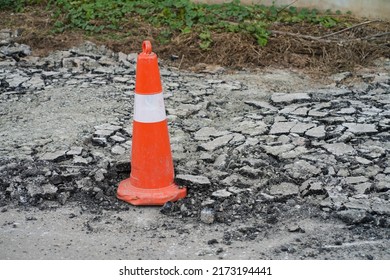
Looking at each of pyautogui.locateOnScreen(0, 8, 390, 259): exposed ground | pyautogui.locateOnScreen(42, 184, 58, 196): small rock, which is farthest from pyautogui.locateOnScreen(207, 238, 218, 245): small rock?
pyautogui.locateOnScreen(42, 184, 58, 196): small rock

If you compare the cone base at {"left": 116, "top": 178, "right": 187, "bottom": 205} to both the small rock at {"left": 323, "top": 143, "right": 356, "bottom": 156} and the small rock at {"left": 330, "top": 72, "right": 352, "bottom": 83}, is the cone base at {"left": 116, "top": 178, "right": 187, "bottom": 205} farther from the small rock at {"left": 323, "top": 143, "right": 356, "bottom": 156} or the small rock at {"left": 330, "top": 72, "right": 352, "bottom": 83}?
the small rock at {"left": 330, "top": 72, "right": 352, "bottom": 83}

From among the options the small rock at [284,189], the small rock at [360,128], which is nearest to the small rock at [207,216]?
the small rock at [284,189]

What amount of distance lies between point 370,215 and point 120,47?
153 inches

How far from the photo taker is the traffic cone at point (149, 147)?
4059 mm

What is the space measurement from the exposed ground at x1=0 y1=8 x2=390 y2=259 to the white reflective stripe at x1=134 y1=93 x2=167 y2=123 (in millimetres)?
437

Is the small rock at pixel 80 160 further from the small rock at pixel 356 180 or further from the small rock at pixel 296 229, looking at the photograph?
the small rock at pixel 356 180

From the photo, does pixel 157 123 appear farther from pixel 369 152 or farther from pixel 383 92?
pixel 383 92

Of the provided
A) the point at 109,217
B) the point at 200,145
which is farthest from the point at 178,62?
the point at 109,217

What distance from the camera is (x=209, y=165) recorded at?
4.51 m

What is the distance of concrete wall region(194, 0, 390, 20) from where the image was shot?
24.7 feet

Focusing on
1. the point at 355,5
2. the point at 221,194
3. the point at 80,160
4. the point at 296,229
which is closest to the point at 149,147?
the point at 221,194

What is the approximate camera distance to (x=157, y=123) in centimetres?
410

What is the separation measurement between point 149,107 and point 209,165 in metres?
0.67

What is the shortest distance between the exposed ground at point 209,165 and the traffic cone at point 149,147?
0.09 meters
